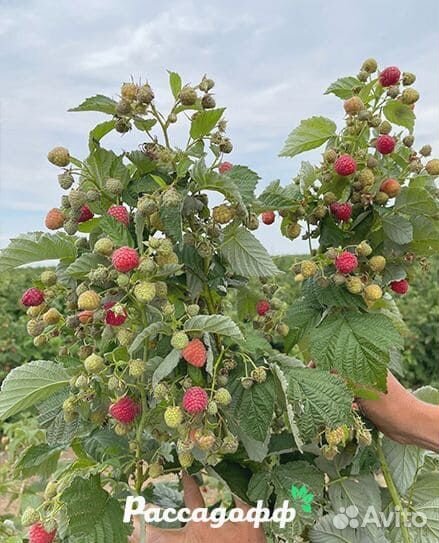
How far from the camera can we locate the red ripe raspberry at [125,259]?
1.00m

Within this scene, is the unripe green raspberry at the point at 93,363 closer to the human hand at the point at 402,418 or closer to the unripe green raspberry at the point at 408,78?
the human hand at the point at 402,418

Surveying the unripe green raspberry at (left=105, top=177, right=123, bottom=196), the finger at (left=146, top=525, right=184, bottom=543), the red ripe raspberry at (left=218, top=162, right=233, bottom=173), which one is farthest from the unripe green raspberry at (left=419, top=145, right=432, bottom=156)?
the finger at (left=146, top=525, right=184, bottom=543)

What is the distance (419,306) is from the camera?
275 inches

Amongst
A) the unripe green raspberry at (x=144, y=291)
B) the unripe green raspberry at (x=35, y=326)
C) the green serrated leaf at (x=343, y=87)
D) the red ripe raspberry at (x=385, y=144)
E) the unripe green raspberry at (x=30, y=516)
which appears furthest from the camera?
the green serrated leaf at (x=343, y=87)

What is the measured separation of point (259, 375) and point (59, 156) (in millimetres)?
464

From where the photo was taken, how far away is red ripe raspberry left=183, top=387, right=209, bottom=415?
100cm

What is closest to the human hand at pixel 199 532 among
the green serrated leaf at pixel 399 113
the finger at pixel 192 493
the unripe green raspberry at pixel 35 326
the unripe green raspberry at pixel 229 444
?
the finger at pixel 192 493

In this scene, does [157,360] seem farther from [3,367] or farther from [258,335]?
[3,367]

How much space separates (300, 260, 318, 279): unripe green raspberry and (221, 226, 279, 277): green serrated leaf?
0.43 feet

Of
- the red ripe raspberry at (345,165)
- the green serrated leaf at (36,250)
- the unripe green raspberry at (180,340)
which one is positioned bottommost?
the unripe green raspberry at (180,340)

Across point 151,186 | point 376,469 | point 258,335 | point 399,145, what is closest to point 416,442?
point 376,469

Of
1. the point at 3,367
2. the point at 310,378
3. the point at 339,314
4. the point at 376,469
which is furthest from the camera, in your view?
the point at 3,367

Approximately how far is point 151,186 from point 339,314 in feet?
1.53

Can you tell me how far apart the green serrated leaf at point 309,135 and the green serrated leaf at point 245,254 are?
39 centimetres
